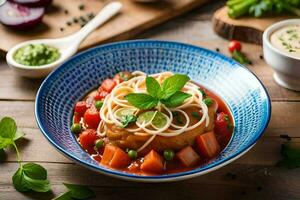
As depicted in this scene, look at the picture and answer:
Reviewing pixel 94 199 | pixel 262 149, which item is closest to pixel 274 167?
pixel 262 149

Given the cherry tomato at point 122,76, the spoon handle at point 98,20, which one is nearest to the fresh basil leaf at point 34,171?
the cherry tomato at point 122,76

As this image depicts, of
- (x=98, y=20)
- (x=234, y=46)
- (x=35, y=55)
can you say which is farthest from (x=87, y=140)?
(x=234, y=46)

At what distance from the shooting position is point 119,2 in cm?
733

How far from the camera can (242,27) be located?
6551mm

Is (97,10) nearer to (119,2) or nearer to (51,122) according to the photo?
(119,2)

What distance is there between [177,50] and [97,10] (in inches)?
74.9

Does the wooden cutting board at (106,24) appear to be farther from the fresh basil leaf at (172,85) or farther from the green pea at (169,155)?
the green pea at (169,155)

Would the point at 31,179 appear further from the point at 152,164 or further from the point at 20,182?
the point at 152,164

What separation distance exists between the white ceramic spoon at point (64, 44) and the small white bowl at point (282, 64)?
2163mm

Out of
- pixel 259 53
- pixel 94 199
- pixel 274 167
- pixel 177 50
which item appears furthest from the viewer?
pixel 259 53

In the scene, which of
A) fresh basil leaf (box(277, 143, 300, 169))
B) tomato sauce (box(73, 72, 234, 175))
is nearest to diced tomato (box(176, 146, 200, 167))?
tomato sauce (box(73, 72, 234, 175))

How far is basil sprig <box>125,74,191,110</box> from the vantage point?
4.52 metres

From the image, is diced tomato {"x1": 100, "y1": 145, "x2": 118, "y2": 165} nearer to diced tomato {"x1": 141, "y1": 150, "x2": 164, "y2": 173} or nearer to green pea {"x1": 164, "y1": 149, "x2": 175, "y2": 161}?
diced tomato {"x1": 141, "y1": 150, "x2": 164, "y2": 173}

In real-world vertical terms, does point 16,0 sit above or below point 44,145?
above
